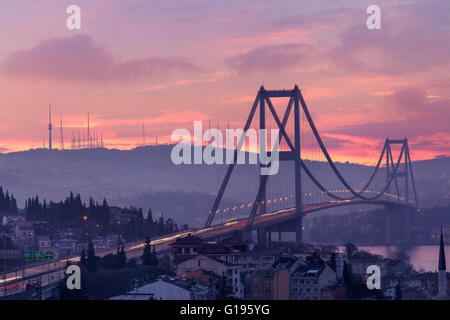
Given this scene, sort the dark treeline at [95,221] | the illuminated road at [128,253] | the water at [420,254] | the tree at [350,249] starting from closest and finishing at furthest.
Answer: the illuminated road at [128,253] → the tree at [350,249] → the water at [420,254] → the dark treeline at [95,221]

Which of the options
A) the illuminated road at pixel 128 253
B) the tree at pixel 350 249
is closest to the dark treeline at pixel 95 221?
the illuminated road at pixel 128 253

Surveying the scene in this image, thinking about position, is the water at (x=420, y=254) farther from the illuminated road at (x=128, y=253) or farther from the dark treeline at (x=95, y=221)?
the dark treeline at (x=95, y=221)

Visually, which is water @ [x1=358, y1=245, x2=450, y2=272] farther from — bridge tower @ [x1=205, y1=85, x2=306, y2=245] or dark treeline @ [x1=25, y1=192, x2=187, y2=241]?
dark treeline @ [x1=25, y1=192, x2=187, y2=241]

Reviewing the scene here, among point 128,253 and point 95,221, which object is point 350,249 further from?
point 95,221

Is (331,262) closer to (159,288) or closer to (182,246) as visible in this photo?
(182,246)

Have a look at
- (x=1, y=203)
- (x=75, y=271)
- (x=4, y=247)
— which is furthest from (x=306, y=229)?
(x=75, y=271)

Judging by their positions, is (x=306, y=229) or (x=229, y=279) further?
(x=306, y=229)
